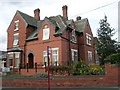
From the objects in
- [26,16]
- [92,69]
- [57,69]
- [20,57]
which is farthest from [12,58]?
[92,69]

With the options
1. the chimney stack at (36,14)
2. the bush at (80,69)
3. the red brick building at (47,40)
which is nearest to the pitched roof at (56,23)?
the red brick building at (47,40)

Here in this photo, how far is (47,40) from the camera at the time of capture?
3325cm

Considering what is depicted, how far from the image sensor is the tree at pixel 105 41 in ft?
93.5

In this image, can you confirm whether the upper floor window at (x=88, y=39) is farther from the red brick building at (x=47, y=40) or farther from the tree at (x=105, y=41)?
the tree at (x=105, y=41)

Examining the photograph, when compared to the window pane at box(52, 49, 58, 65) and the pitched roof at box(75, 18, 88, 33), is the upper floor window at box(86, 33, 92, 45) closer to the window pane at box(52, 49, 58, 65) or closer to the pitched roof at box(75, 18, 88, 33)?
the pitched roof at box(75, 18, 88, 33)

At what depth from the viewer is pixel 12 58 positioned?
37.2m

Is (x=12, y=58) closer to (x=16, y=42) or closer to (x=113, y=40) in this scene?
(x=16, y=42)

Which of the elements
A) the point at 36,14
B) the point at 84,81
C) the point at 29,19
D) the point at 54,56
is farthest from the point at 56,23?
the point at 84,81

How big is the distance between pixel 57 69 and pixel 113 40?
9113 millimetres

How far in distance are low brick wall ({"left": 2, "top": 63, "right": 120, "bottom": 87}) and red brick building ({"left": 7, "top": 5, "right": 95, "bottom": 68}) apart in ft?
31.6

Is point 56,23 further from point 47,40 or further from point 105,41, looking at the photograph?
point 105,41

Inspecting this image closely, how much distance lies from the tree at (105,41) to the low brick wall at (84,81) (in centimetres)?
1003

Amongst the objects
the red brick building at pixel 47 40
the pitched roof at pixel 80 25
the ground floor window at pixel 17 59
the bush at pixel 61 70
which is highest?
the pitched roof at pixel 80 25

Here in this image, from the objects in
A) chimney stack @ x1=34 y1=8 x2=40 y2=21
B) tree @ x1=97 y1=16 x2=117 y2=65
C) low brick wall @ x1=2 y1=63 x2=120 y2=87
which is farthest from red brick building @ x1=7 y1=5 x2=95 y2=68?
low brick wall @ x1=2 y1=63 x2=120 y2=87
